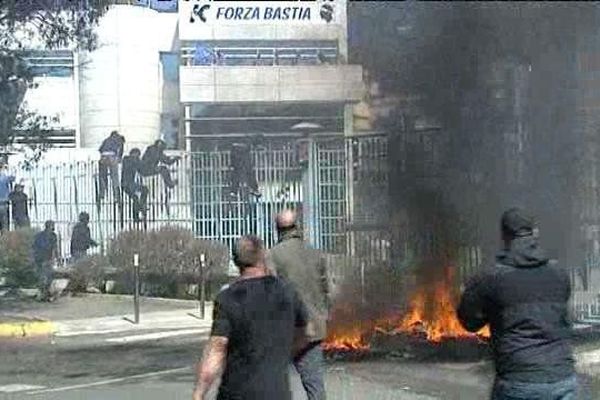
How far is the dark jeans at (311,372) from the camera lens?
7258mm

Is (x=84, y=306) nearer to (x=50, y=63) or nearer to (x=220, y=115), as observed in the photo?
(x=50, y=63)

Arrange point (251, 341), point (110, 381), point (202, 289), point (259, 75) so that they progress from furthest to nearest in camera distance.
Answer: point (259, 75), point (202, 289), point (110, 381), point (251, 341)

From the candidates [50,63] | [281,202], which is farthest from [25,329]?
[50,63]

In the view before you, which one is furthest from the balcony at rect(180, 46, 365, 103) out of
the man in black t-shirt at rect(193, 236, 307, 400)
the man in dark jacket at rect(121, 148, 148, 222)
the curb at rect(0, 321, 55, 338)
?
the man in black t-shirt at rect(193, 236, 307, 400)

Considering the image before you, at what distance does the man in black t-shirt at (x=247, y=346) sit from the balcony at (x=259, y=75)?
9.09 metres

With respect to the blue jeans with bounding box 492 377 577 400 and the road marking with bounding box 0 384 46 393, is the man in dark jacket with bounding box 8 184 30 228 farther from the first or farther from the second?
the blue jeans with bounding box 492 377 577 400

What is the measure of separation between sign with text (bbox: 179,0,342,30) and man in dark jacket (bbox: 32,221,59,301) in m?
5.88

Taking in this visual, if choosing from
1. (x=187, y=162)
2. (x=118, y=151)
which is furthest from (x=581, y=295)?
(x=118, y=151)

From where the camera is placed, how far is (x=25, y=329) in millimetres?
15938

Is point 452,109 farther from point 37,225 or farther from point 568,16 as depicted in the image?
point 37,225

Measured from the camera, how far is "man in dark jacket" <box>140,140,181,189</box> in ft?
66.8

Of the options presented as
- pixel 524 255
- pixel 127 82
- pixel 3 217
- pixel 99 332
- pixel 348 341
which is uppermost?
pixel 127 82

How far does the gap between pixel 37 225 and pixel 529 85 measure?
39.1 feet

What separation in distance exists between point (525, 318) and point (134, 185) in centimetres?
1666
